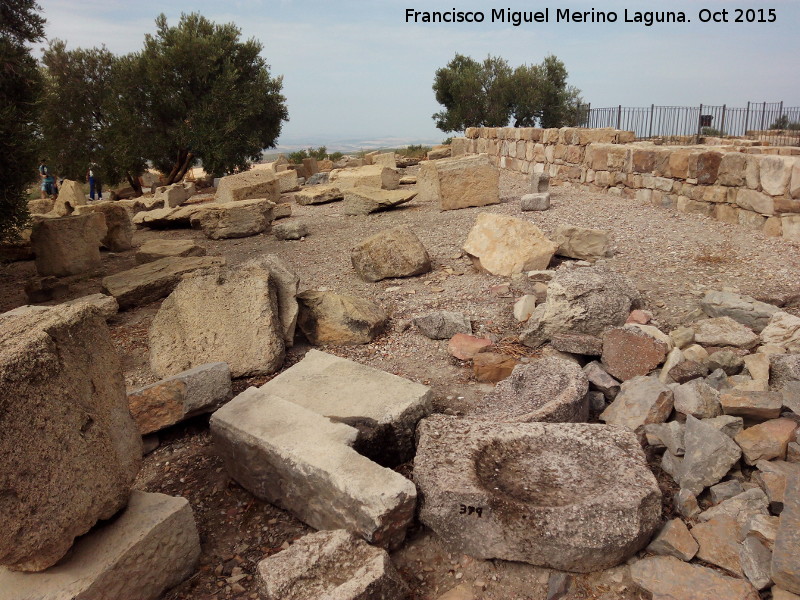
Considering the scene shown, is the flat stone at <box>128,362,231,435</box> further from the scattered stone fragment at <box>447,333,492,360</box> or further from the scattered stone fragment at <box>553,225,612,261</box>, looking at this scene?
the scattered stone fragment at <box>553,225,612,261</box>

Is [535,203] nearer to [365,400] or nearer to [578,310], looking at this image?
[578,310]

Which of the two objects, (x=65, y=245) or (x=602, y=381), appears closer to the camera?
(x=602, y=381)

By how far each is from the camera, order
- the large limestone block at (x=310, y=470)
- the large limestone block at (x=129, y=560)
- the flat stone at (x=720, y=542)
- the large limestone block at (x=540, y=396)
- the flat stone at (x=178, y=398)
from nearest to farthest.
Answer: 1. the large limestone block at (x=129, y=560)
2. the flat stone at (x=720, y=542)
3. the large limestone block at (x=310, y=470)
4. the large limestone block at (x=540, y=396)
5. the flat stone at (x=178, y=398)

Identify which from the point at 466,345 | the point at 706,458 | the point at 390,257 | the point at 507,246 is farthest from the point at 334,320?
the point at 706,458

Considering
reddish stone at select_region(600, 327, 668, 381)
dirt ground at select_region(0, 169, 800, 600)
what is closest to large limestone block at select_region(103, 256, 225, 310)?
dirt ground at select_region(0, 169, 800, 600)

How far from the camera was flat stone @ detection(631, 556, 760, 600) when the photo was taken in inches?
89.0

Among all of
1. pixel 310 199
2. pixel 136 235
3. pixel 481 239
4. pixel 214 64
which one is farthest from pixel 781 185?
pixel 214 64

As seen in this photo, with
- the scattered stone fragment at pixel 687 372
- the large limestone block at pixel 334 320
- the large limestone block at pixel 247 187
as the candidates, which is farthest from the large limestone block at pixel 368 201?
the scattered stone fragment at pixel 687 372

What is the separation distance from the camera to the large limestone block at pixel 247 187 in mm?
11633

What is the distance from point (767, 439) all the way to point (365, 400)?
2130mm

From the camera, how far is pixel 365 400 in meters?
3.43

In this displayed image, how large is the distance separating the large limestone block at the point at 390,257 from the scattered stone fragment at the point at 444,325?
60.4 inches

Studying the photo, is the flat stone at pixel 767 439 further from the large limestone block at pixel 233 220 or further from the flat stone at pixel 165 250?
the large limestone block at pixel 233 220

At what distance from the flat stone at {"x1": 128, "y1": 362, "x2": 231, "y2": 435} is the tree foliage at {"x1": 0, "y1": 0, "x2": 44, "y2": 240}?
4.58 m
